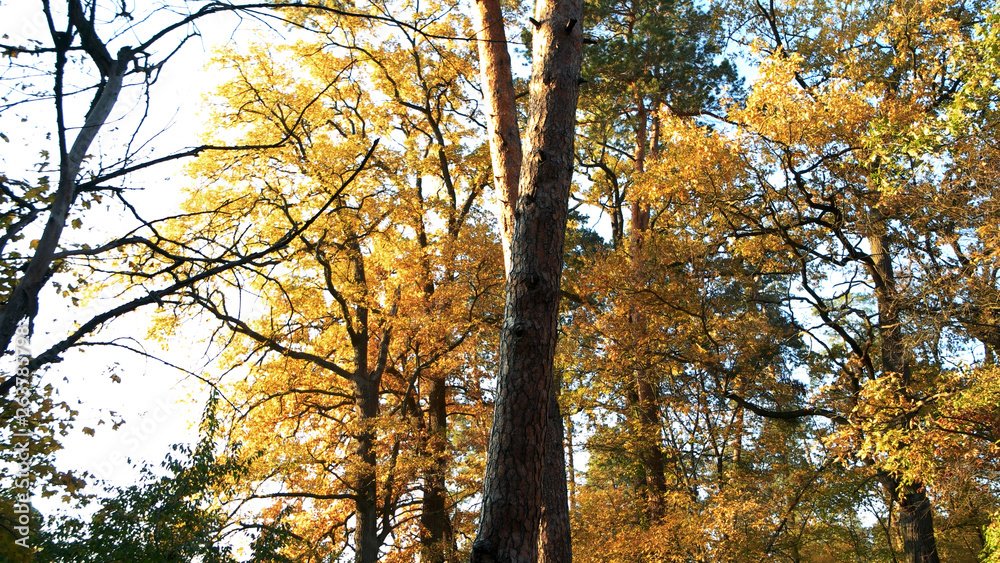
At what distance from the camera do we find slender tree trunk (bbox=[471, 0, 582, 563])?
3559 mm

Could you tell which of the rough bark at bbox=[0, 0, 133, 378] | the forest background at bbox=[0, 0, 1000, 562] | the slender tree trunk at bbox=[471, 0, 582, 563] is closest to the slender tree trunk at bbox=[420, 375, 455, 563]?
the forest background at bbox=[0, 0, 1000, 562]

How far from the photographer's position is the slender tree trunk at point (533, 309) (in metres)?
3.56

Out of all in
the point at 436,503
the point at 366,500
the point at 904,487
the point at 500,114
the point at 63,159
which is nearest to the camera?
the point at 63,159

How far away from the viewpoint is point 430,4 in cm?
1373

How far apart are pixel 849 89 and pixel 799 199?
1763mm

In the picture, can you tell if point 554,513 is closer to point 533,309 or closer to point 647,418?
point 533,309

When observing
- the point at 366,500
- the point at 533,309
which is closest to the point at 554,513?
the point at 533,309

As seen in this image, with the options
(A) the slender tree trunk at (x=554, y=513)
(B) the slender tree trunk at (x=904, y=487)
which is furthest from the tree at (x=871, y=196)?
(A) the slender tree trunk at (x=554, y=513)

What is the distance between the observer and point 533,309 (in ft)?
13.1

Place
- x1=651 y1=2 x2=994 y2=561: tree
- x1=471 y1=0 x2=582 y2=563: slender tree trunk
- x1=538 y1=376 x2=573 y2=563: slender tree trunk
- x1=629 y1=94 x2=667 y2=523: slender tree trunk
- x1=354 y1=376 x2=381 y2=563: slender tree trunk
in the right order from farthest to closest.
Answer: x1=629 y1=94 x2=667 y2=523: slender tree trunk
x1=354 y1=376 x2=381 y2=563: slender tree trunk
x1=651 y1=2 x2=994 y2=561: tree
x1=538 y1=376 x2=573 y2=563: slender tree trunk
x1=471 y1=0 x2=582 y2=563: slender tree trunk

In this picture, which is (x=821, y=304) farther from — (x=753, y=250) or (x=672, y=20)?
(x=672, y=20)

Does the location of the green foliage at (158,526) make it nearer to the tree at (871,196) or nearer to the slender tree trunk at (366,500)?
the slender tree trunk at (366,500)

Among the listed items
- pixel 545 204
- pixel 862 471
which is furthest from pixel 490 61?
pixel 862 471

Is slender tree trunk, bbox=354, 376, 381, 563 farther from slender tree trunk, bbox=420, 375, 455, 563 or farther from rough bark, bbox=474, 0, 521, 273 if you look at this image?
rough bark, bbox=474, 0, 521, 273
